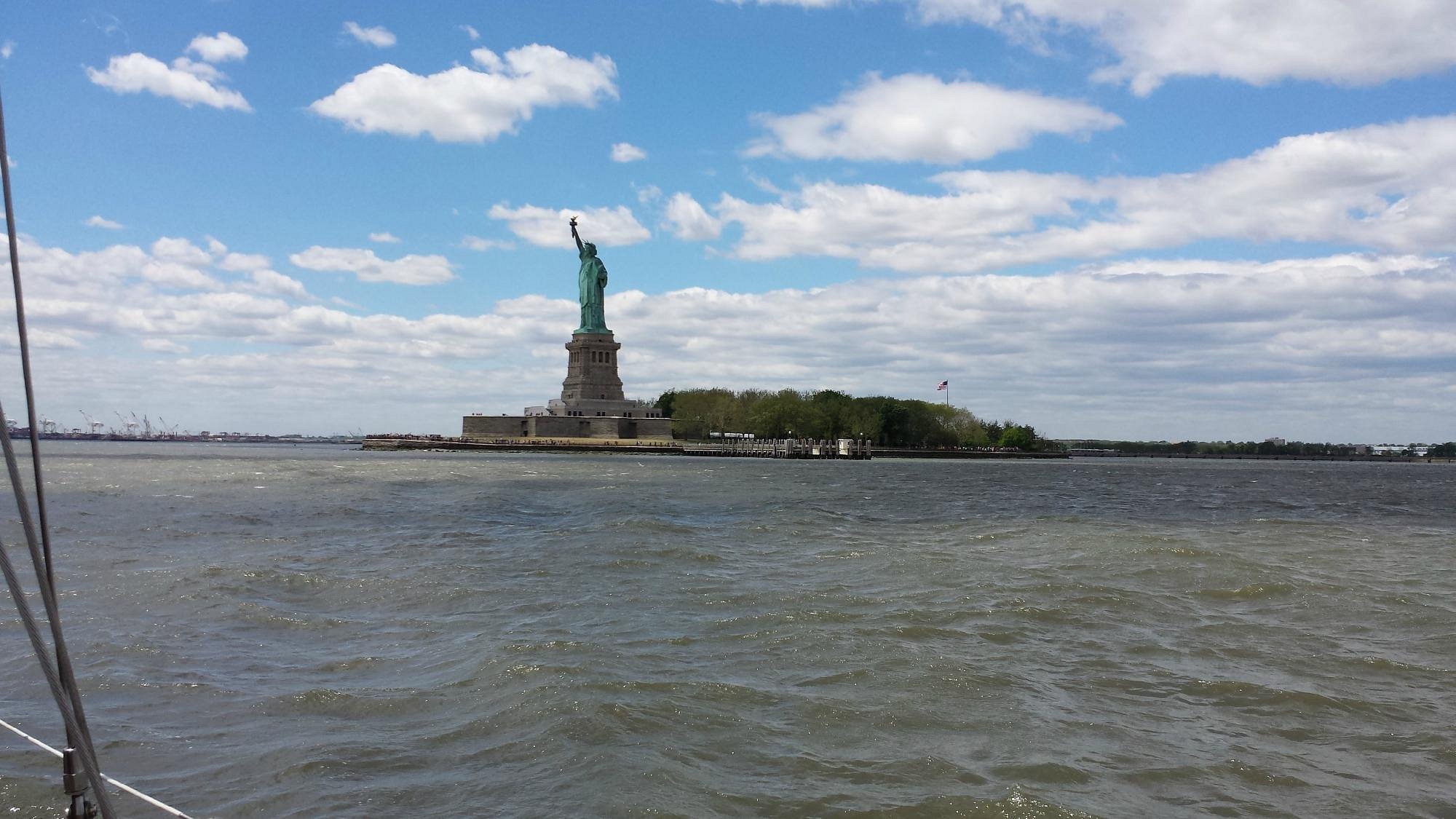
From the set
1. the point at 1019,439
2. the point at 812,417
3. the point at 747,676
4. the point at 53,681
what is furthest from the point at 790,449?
the point at 53,681

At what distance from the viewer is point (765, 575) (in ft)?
55.9

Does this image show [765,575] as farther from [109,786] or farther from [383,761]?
[109,786]

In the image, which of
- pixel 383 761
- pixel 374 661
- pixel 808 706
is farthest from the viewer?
Answer: pixel 374 661

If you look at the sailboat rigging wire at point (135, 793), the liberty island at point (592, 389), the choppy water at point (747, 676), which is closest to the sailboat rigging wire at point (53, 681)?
the sailboat rigging wire at point (135, 793)

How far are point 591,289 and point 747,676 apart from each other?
11050cm

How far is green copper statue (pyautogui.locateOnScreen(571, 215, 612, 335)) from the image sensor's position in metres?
118

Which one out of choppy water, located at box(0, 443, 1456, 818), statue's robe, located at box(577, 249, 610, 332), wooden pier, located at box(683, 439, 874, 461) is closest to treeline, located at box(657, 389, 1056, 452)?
wooden pier, located at box(683, 439, 874, 461)

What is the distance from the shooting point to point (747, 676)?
9.86 metres

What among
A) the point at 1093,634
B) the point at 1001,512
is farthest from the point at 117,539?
the point at 1001,512

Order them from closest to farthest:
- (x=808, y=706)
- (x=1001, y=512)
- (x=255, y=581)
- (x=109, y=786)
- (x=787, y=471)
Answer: (x=109, y=786) < (x=808, y=706) < (x=255, y=581) < (x=1001, y=512) < (x=787, y=471)

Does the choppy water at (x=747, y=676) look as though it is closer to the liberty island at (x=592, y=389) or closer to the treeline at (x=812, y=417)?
the liberty island at (x=592, y=389)

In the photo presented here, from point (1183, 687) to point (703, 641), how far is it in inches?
199

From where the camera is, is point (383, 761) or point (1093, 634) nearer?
point (383, 761)

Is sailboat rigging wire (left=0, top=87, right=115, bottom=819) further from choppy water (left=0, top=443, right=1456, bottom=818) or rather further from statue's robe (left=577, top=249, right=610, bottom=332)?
statue's robe (left=577, top=249, right=610, bottom=332)
